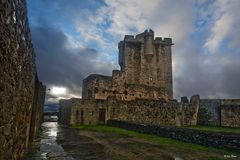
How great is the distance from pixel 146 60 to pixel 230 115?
1715 cm

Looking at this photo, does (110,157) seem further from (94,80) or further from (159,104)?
(94,80)

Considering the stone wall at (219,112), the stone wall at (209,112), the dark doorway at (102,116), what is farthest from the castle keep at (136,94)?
the stone wall at (219,112)

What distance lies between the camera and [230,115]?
2244 cm

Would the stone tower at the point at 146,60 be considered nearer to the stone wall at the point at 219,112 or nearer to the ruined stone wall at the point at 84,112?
the stone wall at the point at 219,112

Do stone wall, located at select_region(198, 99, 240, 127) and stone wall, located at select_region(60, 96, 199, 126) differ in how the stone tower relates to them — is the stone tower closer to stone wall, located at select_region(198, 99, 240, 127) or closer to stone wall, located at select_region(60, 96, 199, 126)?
stone wall, located at select_region(198, 99, 240, 127)

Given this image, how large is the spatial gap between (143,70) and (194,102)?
12340 millimetres

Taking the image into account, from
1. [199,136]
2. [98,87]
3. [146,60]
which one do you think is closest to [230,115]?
[98,87]

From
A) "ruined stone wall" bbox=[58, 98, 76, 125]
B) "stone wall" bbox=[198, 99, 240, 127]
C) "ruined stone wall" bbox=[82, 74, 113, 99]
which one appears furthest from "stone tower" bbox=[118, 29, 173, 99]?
"ruined stone wall" bbox=[58, 98, 76, 125]

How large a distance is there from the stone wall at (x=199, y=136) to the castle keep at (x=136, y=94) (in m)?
7.48

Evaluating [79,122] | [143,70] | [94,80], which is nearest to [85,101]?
[79,122]

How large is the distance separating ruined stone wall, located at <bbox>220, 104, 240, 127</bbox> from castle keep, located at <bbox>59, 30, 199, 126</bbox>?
11.2 feet

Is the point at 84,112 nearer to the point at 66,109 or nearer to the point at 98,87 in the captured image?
the point at 66,109

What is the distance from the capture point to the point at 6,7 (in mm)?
2324

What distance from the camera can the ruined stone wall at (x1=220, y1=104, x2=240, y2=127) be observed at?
21.9m
